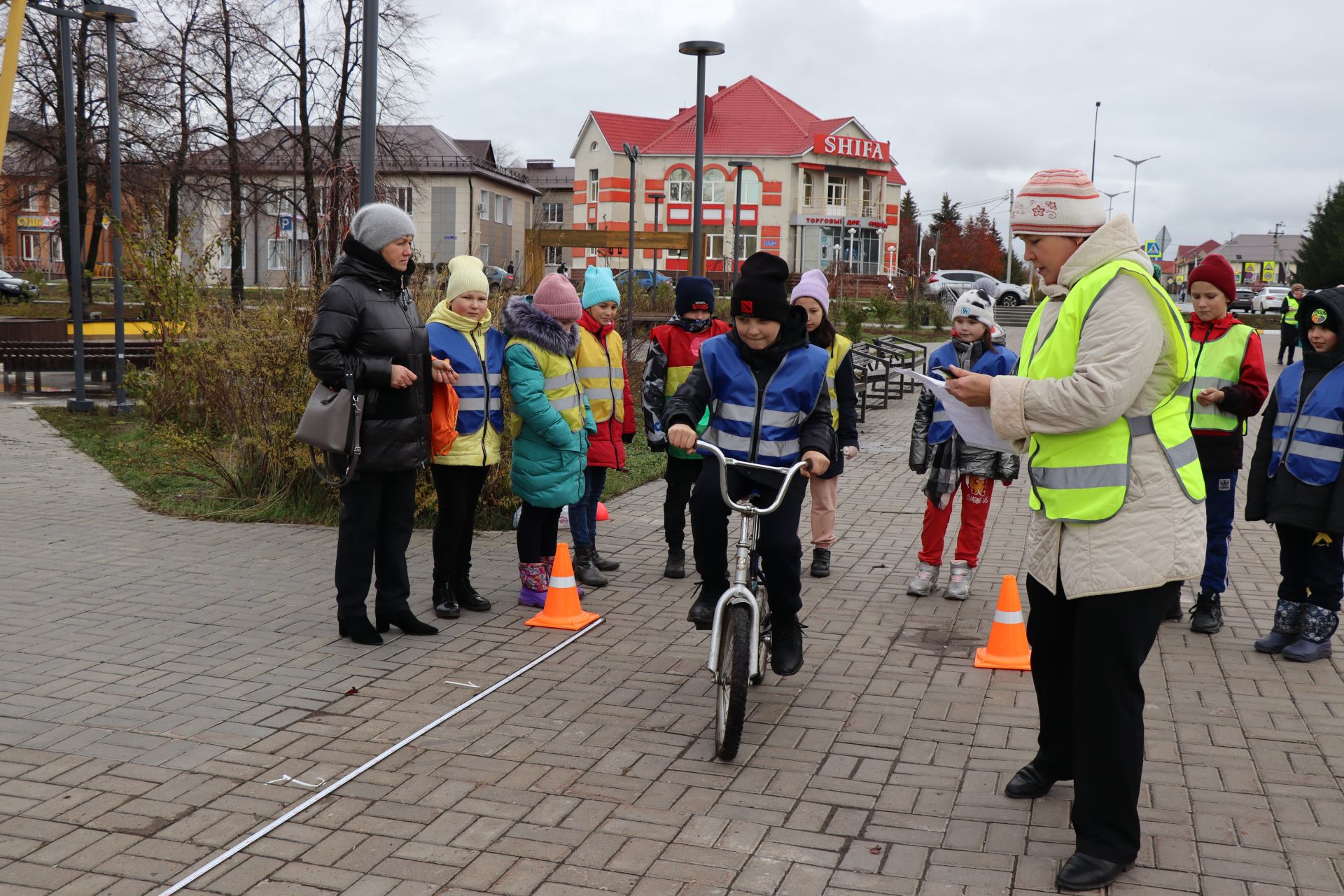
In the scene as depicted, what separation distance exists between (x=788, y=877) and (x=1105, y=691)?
108 centimetres

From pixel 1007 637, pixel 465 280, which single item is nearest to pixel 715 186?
pixel 465 280

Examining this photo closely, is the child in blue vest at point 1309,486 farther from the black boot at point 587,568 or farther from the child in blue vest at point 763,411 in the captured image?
the black boot at point 587,568

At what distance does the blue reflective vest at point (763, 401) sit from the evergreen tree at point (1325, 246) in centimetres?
6428

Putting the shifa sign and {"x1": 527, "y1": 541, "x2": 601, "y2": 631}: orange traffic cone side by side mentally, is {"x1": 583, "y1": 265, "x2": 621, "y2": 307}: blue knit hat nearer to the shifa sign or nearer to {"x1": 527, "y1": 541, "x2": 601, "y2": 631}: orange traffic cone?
{"x1": 527, "y1": 541, "x2": 601, "y2": 631}: orange traffic cone

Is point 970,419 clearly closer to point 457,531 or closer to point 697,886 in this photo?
point 697,886

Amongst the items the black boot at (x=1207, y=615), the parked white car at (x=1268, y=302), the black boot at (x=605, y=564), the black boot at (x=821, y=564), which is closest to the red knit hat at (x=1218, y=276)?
the black boot at (x=1207, y=615)

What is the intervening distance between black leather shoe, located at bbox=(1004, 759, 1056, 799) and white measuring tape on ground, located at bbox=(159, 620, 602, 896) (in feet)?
7.26

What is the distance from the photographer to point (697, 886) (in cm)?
352

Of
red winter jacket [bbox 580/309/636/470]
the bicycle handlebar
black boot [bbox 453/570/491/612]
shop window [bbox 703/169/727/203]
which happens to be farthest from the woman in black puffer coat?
shop window [bbox 703/169/727/203]

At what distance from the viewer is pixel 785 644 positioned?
5.16 meters

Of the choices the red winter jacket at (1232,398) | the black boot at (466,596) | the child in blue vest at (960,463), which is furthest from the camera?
the child in blue vest at (960,463)

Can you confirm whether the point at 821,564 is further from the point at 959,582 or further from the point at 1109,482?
the point at 1109,482

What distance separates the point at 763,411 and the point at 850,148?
7049 centimetres

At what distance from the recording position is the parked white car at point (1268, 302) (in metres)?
57.7
